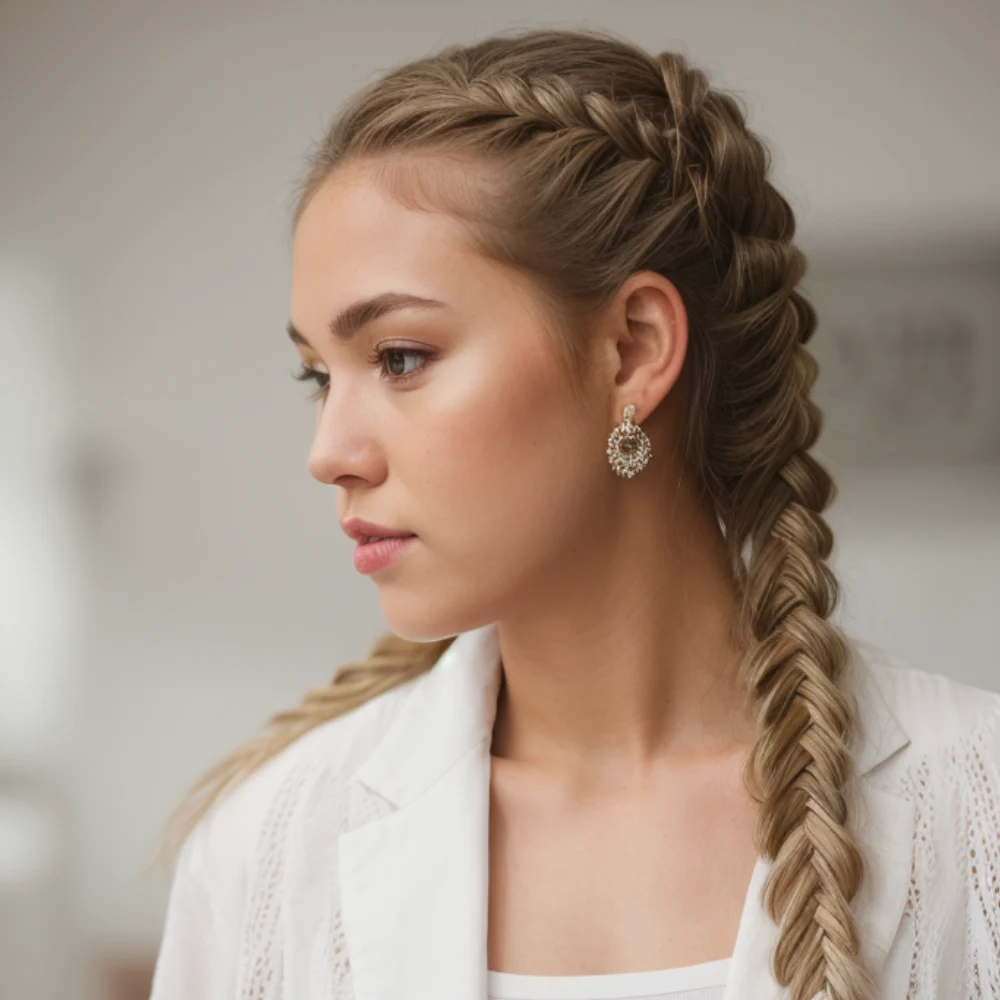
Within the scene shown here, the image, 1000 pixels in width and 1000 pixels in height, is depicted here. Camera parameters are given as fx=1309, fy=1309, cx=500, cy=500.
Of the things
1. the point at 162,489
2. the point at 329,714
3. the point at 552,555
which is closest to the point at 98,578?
the point at 162,489

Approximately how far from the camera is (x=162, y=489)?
79.1 inches

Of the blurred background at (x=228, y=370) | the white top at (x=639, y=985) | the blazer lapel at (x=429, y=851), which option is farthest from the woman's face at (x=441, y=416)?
the blurred background at (x=228, y=370)

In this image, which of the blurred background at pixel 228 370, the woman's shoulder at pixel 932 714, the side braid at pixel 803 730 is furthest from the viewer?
the blurred background at pixel 228 370

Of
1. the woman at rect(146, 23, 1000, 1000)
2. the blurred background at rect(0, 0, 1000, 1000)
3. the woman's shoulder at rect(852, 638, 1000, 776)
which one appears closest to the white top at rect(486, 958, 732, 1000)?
the woman at rect(146, 23, 1000, 1000)

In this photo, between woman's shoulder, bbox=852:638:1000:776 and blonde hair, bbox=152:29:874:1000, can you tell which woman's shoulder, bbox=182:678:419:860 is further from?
woman's shoulder, bbox=852:638:1000:776

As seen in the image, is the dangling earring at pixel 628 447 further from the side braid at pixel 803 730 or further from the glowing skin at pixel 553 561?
the side braid at pixel 803 730

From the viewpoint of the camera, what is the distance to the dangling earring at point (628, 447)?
1316mm

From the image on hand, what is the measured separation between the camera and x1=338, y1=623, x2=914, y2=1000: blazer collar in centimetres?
127

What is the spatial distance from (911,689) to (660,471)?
36cm

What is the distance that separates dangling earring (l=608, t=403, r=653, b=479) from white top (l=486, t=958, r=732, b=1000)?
1.61ft

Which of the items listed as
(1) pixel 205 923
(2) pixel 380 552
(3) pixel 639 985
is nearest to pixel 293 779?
(1) pixel 205 923

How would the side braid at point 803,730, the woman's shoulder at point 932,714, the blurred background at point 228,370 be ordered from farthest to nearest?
the blurred background at point 228,370 < the woman's shoulder at point 932,714 < the side braid at point 803,730

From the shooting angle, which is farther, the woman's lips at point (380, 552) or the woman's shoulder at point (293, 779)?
the woman's shoulder at point (293, 779)

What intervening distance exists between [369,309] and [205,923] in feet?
2.36
